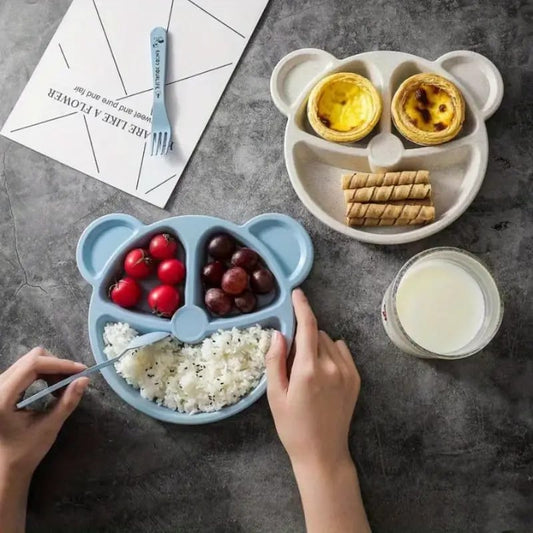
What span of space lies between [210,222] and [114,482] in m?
0.58

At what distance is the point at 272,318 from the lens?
4.23 ft

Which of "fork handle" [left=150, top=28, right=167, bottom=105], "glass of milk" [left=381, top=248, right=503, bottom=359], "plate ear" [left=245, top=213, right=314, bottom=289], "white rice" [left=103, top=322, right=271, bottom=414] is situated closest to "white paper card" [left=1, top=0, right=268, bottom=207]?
"fork handle" [left=150, top=28, right=167, bottom=105]

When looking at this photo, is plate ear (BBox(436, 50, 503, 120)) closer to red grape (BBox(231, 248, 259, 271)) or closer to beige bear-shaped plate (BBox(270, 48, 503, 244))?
beige bear-shaped plate (BBox(270, 48, 503, 244))

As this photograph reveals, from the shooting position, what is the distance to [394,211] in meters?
1.29

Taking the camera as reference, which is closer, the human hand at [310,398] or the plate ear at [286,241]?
the human hand at [310,398]

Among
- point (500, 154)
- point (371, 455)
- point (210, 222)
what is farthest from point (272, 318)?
point (500, 154)

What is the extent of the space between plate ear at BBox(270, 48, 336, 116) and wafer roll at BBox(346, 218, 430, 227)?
10.7 inches

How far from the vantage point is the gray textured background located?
52.0 inches

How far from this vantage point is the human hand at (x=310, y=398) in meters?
1.21

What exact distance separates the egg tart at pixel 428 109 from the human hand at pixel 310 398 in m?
0.43

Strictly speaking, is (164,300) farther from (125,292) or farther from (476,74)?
(476,74)

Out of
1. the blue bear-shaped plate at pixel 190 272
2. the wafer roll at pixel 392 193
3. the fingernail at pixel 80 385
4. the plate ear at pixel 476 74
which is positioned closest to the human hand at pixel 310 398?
the blue bear-shaped plate at pixel 190 272

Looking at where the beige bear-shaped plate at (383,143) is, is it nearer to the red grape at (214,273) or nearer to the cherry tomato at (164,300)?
the red grape at (214,273)

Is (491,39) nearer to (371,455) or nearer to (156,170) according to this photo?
(156,170)
